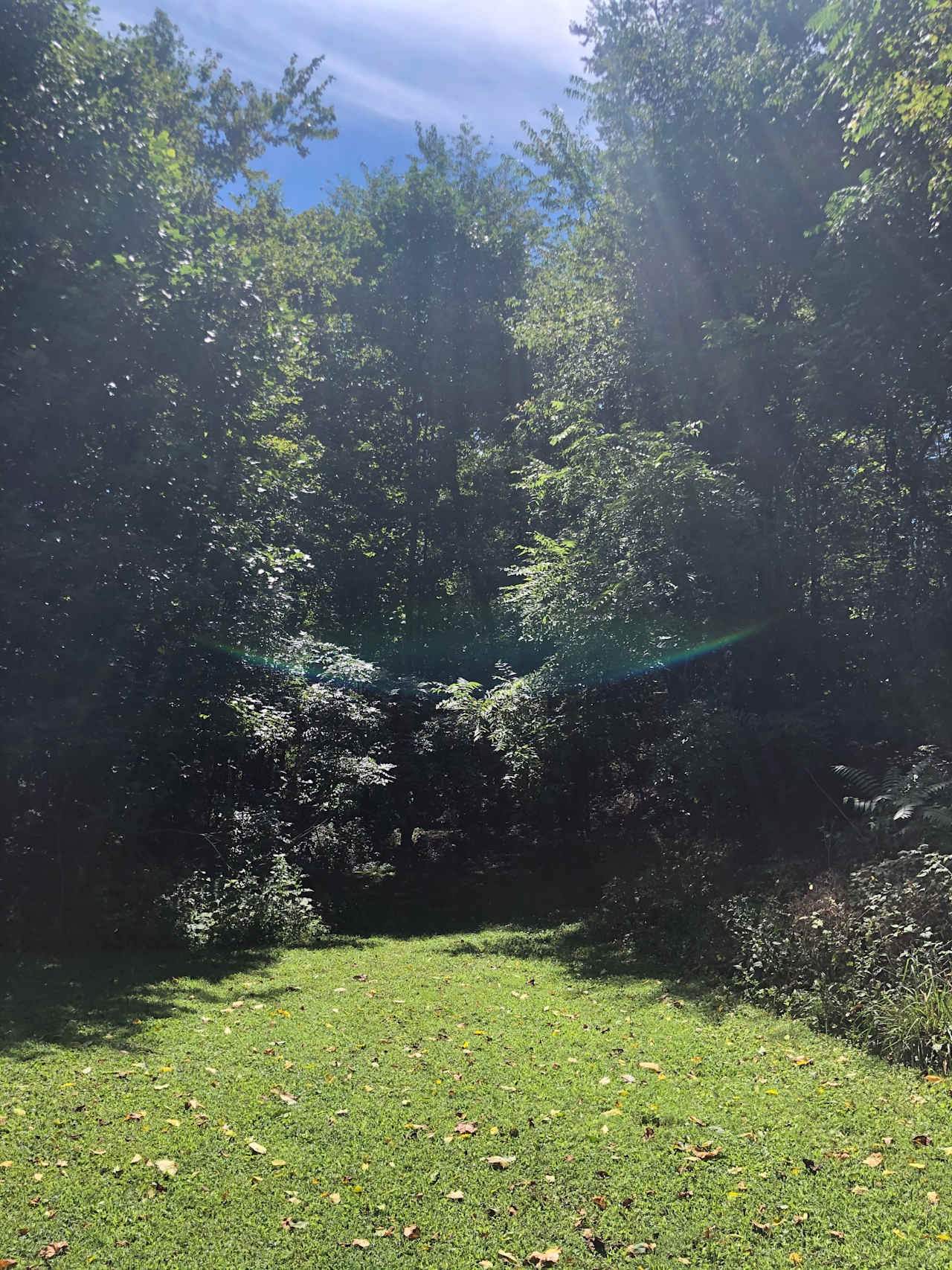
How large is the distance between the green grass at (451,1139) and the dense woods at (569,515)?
248cm

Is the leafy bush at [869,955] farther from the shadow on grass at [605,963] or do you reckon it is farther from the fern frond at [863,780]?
the fern frond at [863,780]

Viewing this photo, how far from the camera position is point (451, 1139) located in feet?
15.6

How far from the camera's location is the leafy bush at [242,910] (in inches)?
432

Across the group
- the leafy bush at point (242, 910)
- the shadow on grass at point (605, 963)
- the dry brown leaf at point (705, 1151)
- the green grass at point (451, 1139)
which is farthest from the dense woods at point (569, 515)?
the dry brown leaf at point (705, 1151)

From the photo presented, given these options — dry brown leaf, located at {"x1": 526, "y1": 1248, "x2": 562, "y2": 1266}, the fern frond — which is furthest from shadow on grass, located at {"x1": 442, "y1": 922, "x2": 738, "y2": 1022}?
dry brown leaf, located at {"x1": 526, "y1": 1248, "x2": 562, "y2": 1266}

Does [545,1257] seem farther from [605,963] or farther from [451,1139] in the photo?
[605,963]

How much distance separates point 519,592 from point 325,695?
14.6ft

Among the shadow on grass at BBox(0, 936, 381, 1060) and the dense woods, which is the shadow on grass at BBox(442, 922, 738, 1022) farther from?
the shadow on grass at BBox(0, 936, 381, 1060)

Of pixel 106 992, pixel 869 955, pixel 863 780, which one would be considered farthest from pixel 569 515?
pixel 106 992

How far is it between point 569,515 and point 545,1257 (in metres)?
18.1

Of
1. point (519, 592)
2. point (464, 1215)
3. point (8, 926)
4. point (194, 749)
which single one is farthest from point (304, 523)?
point (464, 1215)

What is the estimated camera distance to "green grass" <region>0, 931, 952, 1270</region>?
371cm

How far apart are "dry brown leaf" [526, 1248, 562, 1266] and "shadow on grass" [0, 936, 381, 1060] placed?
390 centimetres

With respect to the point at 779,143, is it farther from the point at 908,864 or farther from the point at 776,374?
the point at 908,864
